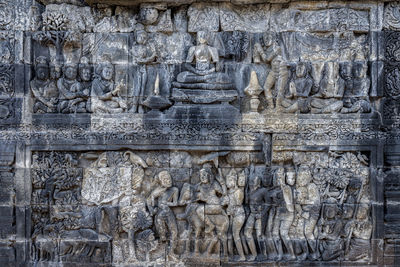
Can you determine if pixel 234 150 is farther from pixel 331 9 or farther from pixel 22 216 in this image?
pixel 22 216

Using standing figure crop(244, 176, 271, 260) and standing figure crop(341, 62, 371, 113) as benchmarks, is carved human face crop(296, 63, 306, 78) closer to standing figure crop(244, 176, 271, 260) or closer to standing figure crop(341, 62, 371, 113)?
standing figure crop(341, 62, 371, 113)

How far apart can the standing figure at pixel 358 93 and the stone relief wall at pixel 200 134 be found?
0.02 meters

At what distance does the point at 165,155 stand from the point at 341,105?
9.99 ft

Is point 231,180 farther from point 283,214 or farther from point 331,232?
point 331,232

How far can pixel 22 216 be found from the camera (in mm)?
8023

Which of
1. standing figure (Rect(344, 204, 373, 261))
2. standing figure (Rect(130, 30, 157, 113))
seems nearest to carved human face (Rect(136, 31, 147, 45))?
standing figure (Rect(130, 30, 157, 113))

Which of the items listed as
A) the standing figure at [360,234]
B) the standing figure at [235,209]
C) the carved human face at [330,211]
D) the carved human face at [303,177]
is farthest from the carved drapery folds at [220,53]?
the standing figure at [360,234]

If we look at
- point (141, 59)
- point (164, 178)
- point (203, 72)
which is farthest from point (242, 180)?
point (141, 59)

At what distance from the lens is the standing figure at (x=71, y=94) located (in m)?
8.14

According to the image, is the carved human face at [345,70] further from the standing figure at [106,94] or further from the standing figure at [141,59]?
the standing figure at [106,94]

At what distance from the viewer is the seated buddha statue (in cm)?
807

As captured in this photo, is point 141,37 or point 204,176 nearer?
point 204,176

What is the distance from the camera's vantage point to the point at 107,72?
8.12m

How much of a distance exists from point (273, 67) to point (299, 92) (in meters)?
0.60
